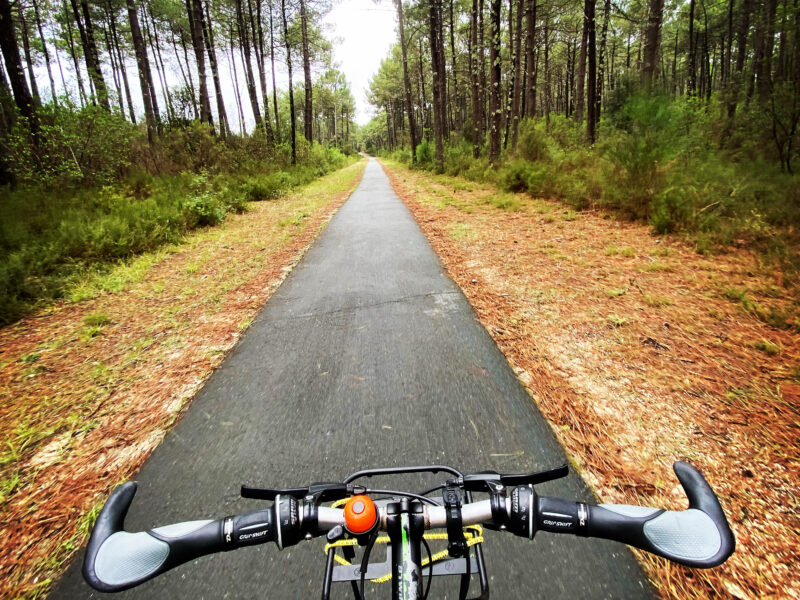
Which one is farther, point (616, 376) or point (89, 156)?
point (89, 156)

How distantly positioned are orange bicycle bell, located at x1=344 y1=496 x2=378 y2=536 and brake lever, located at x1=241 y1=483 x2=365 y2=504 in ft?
0.48

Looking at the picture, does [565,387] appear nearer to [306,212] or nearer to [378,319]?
[378,319]

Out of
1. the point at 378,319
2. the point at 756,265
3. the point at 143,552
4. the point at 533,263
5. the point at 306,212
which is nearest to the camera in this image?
the point at 143,552

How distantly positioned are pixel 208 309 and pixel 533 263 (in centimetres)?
432

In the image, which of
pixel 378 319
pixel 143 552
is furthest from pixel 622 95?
pixel 143 552

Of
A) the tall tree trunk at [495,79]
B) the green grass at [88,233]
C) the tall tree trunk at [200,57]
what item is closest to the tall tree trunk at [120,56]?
the tall tree trunk at [200,57]

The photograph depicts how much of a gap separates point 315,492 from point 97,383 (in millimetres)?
2921

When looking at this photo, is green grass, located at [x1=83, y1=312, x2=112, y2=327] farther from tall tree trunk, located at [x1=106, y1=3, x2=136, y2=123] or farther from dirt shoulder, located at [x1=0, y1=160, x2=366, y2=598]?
tall tree trunk, located at [x1=106, y1=3, x2=136, y2=123]

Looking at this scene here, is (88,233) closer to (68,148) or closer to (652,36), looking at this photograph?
(68,148)

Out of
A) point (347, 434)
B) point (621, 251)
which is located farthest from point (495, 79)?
point (347, 434)

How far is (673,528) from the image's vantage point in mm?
867

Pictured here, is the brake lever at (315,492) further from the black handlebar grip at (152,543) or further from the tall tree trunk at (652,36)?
the tall tree trunk at (652,36)

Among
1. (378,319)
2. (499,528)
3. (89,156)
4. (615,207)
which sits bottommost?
(378,319)

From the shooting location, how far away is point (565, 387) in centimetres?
255
